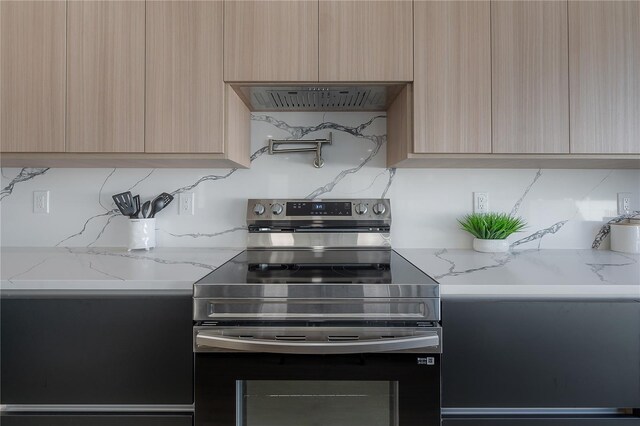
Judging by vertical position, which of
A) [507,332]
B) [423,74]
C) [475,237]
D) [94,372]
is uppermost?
[423,74]

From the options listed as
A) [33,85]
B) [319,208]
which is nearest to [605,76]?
[319,208]

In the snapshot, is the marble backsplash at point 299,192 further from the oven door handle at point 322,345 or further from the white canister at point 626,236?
the oven door handle at point 322,345

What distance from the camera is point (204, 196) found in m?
1.76

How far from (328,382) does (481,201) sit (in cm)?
121

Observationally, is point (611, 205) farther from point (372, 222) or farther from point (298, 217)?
point (298, 217)

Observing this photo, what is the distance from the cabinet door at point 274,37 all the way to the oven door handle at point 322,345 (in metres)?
1.00

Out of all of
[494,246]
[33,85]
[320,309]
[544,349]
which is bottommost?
[544,349]

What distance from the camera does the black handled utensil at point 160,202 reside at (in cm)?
169

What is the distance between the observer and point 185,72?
1.38m

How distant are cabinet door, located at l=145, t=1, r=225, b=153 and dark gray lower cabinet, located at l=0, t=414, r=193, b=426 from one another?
961mm

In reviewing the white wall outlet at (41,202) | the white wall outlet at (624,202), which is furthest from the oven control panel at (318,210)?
the white wall outlet at (624,202)

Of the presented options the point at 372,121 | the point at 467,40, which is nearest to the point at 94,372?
the point at 372,121

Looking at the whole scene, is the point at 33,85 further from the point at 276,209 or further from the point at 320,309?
the point at 320,309

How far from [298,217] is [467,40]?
104cm
